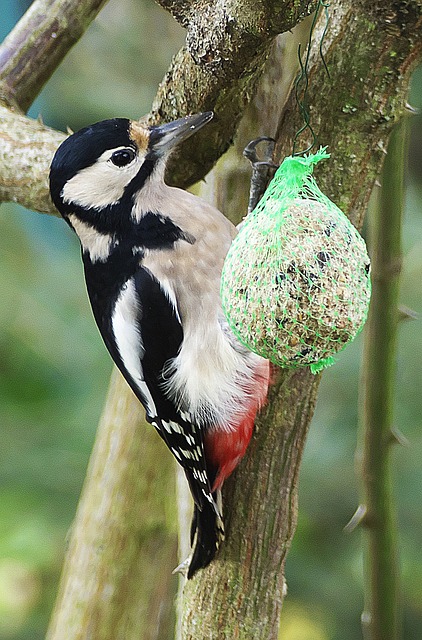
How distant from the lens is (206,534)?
1.47 m

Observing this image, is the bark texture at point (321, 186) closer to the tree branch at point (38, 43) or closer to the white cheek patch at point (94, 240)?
the white cheek patch at point (94, 240)

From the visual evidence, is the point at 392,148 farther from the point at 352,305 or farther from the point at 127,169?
the point at 352,305

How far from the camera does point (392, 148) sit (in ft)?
5.18

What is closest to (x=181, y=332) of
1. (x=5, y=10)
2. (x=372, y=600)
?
(x=372, y=600)

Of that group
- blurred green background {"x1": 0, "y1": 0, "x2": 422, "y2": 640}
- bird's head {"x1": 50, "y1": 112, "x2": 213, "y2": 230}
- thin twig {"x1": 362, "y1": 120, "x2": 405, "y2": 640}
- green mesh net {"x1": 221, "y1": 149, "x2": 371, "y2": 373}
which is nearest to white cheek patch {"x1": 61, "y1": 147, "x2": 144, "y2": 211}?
bird's head {"x1": 50, "y1": 112, "x2": 213, "y2": 230}

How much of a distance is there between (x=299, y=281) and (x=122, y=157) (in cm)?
50

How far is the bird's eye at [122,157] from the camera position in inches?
56.0

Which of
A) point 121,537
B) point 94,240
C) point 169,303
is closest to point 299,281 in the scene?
point 169,303

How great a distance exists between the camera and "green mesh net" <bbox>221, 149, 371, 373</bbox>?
1.07 m

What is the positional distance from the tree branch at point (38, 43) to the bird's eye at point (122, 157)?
0.53m

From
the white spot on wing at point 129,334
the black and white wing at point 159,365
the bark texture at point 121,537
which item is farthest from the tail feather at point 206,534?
the bark texture at point 121,537

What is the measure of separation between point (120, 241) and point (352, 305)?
1.77 feet

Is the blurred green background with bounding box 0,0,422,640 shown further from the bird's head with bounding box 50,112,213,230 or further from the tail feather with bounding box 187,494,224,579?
the bird's head with bounding box 50,112,213,230

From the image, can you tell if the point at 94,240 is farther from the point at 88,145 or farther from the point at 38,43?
the point at 38,43
